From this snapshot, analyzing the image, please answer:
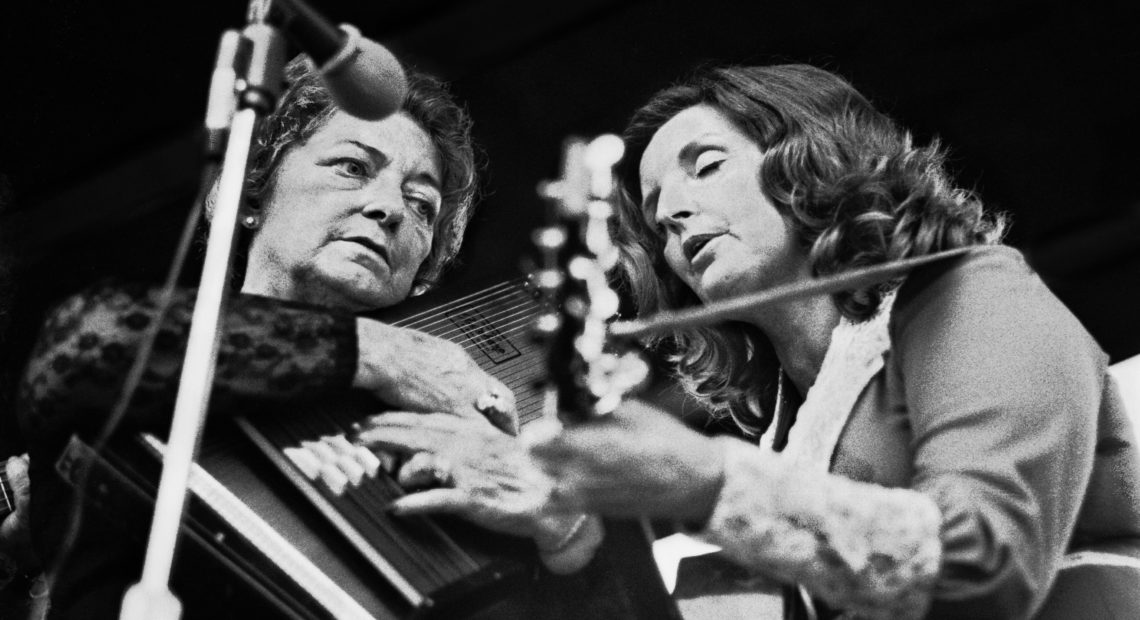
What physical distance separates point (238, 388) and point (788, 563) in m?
0.92

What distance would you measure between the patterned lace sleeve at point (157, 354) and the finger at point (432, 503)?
0.24 metres

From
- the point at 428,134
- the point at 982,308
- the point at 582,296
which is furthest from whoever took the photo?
the point at 428,134

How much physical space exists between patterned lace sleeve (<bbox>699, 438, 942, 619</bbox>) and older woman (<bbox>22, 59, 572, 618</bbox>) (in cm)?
50

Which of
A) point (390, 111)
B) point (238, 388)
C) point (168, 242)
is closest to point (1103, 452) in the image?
point (390, 111)

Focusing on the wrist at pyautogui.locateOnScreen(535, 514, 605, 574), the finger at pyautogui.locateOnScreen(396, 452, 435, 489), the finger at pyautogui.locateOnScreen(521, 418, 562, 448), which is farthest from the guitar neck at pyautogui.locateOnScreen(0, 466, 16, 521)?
the finger at pyautogui.locateOnScreen(521, 418, 562, 448)

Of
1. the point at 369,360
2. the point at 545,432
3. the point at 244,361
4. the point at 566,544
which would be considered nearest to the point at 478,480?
the point at 566,544

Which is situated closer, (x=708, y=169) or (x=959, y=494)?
(x=959, y=494)

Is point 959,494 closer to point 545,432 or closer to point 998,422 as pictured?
point 998,422

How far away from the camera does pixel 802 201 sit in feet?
8.11

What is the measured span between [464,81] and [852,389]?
1242mm

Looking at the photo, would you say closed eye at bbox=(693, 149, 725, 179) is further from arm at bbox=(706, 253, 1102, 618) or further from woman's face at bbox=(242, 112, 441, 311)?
arm at bbox=(706, 253, 1102, 618)

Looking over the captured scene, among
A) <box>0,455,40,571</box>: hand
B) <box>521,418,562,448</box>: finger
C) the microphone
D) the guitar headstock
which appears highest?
the microphone

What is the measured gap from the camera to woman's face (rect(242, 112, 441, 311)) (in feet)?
8.54

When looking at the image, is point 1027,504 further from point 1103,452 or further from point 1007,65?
point 1007,65
